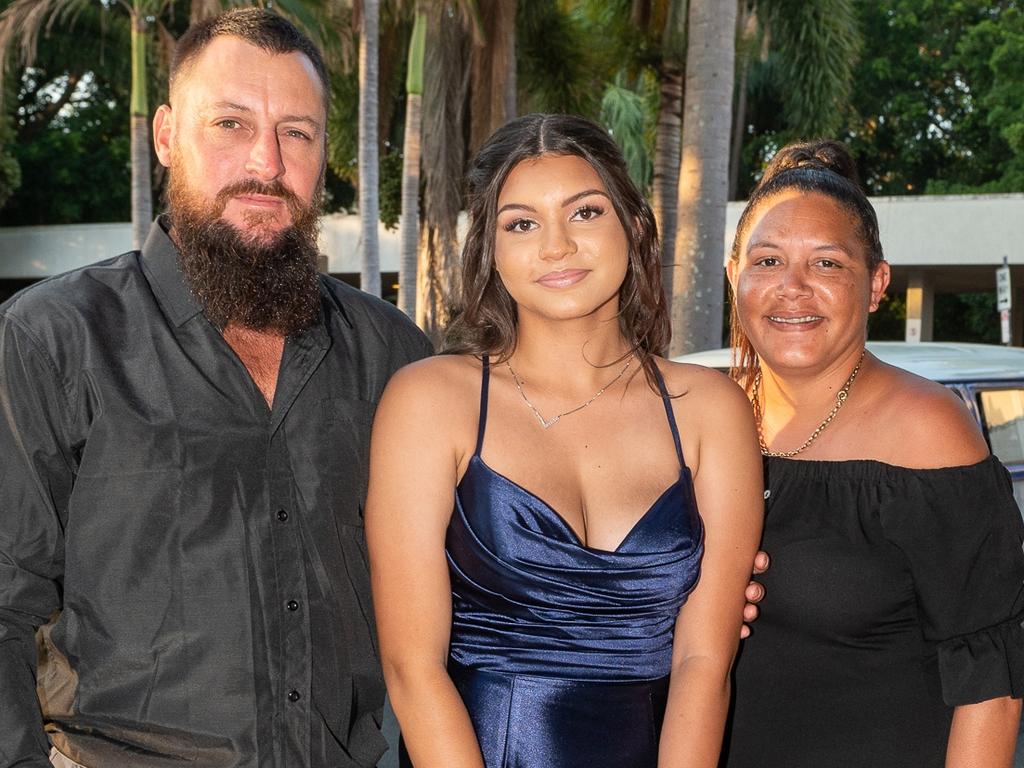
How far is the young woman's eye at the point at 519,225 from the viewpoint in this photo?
2656 mm

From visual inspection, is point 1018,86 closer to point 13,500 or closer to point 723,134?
point 723,134

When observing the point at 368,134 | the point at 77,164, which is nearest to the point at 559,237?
the point at 368,134

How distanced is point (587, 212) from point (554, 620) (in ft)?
2.98

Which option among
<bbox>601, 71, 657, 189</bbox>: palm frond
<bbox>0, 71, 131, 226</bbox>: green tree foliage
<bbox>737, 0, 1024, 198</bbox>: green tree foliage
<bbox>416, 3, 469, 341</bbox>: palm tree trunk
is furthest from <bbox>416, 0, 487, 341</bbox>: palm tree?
<bbox>0, 71, 131, 226</bbox>: green tree foliage

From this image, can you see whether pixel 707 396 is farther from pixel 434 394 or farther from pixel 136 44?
pixel 136 44

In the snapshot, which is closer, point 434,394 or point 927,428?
point 434,394

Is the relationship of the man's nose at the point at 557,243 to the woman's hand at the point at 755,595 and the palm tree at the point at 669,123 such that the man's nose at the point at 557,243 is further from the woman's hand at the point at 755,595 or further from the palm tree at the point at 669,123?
the palm tree at the point at 669,123

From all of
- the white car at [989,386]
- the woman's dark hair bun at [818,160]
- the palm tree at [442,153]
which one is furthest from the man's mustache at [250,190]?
the palm tree at [442,153]

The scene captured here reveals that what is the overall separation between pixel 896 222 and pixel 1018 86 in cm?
1225

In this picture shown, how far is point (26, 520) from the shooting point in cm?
A: 230

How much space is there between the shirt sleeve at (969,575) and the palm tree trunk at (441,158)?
14977mm

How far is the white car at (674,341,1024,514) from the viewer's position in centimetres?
582

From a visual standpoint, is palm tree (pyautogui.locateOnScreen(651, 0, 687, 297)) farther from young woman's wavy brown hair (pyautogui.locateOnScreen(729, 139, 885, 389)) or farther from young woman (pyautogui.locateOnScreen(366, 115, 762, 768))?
young woman (pyautogui.locateOnScreen(366, 115, 762, 768))

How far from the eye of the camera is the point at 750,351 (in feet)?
10.7
